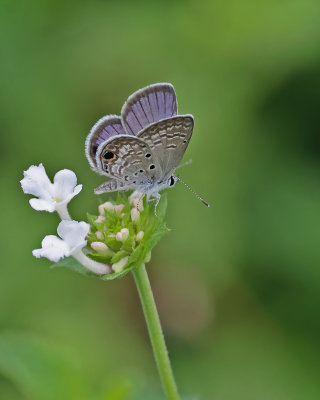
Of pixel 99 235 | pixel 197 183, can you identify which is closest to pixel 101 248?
pixel 99 235

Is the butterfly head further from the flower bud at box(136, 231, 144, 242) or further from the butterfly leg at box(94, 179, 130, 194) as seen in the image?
the flower bud at box(136, 231, 144, 242)

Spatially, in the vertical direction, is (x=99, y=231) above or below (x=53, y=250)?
below

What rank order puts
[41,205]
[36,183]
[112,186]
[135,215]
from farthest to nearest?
[112,186], [135,215], [36,183], [41,205]

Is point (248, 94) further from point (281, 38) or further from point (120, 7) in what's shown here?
point (120, 7)

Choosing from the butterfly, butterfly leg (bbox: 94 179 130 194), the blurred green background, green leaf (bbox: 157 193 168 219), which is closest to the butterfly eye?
the butterfly

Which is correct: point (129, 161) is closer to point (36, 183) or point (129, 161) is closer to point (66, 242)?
point (36, 183)

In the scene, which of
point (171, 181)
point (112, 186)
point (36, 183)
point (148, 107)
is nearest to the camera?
point (36, 183)

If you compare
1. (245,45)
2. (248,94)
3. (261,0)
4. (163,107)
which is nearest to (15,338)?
(163,107)

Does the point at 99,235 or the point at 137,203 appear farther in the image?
the point at 137,203
